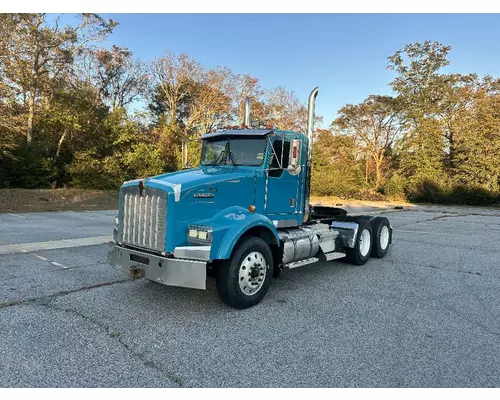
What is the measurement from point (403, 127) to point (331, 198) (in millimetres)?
11030

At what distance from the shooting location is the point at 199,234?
452cm

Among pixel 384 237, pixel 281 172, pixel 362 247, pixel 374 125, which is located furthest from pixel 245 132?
pixel 374 125

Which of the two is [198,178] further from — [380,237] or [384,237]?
[384,237]

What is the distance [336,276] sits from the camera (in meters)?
6.52

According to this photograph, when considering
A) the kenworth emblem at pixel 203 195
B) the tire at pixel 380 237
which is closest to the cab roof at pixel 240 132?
the kenworth emblem at pixel 203 195

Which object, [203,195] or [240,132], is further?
[240,132]

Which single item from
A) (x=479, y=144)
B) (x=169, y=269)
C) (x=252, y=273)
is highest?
(x=479, y=144)

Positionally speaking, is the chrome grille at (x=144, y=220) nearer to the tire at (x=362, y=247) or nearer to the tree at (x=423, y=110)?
the tire at (x=362, y=247)

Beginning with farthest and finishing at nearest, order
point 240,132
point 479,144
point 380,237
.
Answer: point 479,144 → point 380,237 → point 240,132

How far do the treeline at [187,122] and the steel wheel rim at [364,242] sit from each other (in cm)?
1158

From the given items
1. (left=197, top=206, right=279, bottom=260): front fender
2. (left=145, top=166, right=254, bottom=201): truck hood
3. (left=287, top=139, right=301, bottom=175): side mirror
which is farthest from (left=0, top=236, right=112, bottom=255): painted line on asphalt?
(left=287, top=139, right=301, bottom=175): side mirror

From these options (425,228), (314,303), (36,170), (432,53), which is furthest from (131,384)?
(432,53)

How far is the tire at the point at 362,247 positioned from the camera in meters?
7.34

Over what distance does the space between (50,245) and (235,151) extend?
204 inches
